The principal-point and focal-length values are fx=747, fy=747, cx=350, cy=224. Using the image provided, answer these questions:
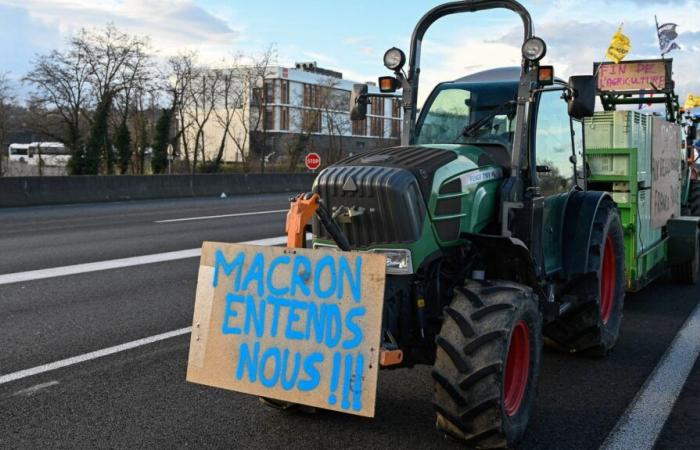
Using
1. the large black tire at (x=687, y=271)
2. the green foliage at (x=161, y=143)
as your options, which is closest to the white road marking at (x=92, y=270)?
the large black tire at (x=687, y=271)

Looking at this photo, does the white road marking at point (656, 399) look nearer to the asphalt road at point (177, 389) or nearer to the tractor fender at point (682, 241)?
the asphalt road at point (177, 389)

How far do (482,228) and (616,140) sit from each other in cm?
410

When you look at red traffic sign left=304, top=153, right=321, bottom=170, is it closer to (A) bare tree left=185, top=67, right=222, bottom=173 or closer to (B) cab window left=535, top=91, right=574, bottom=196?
(A) bare tree left=185, top=67, right=222, bottom=173

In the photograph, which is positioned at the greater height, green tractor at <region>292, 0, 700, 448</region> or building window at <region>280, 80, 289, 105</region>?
building window at <region>280, 80, 289, 105</region>

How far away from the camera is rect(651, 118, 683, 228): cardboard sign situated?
9062 millimetres

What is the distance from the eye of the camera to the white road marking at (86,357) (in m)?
5.46

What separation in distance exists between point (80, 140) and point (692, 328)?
31.8 meters

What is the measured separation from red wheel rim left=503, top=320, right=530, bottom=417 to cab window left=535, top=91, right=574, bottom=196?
1471 millimetres

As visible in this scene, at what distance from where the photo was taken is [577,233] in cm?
600

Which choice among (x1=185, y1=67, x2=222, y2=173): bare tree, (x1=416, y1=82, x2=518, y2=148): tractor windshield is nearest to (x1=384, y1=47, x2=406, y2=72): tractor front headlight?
(x1=416, y1=82, x2=518, y2=148): tractor windshield

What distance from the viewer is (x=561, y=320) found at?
6.14 meters

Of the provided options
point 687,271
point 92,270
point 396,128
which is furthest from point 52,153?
point 687,271

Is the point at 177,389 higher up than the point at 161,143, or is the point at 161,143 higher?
the point at 161,143

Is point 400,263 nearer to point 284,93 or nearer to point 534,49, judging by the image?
point 534,49
